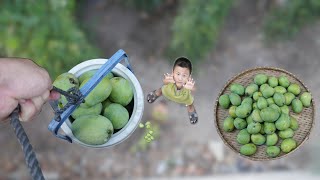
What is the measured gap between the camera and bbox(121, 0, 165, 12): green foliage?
77.1 inches

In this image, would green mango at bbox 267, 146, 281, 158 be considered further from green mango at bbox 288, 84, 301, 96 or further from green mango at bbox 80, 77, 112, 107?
green mango at bbox 80, 77, 112, 107

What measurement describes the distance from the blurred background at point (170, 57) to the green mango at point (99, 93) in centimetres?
37

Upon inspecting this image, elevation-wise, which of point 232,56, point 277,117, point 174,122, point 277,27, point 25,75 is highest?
point 277,27

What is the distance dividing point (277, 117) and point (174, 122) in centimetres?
44

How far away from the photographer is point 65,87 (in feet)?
4.58

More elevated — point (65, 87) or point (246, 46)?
point (246, 46)

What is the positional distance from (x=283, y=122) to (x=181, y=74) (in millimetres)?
343

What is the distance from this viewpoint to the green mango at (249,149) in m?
1.53

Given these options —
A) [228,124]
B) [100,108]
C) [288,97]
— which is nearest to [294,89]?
[288,97]

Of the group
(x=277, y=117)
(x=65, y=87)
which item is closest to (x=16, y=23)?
(x=65, y=87)

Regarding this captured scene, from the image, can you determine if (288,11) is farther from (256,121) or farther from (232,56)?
(256,121)

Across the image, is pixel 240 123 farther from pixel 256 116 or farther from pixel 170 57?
pixel 170 57

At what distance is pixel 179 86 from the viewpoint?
158cm

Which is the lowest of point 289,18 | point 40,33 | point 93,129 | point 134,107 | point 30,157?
point 30,157
